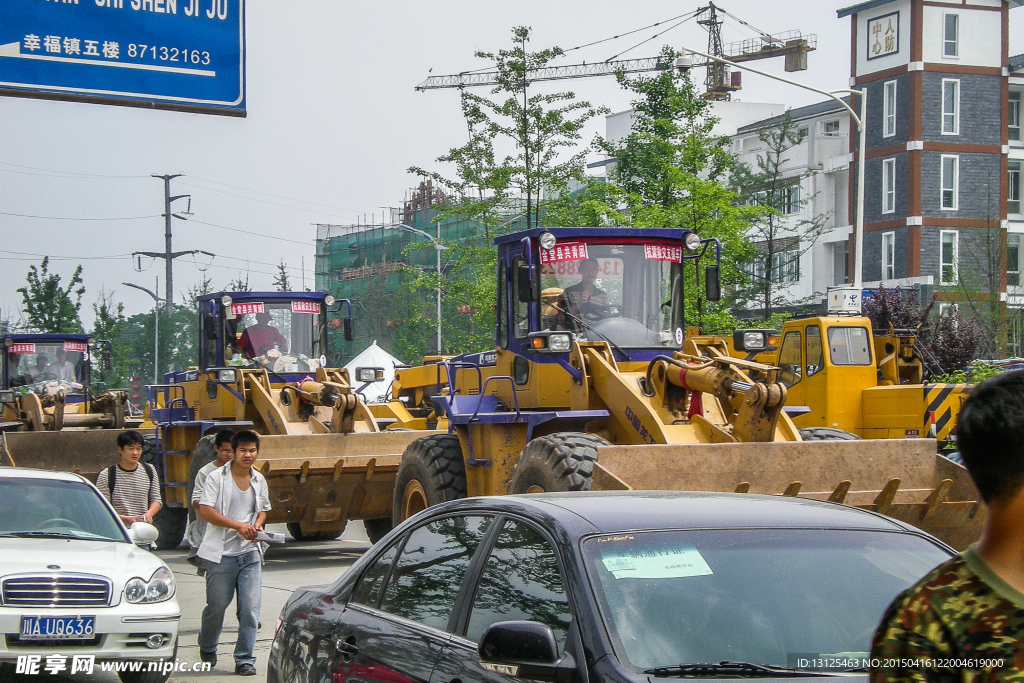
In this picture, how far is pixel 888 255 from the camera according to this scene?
151 feet

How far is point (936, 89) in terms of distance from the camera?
4412 cm

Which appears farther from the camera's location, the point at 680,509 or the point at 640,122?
the point at 640,122

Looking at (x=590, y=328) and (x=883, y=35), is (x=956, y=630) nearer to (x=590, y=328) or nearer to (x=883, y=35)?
(x=590, y=328)

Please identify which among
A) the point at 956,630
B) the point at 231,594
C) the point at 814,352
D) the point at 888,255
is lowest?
the point at 231,594

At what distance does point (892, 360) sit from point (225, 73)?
14195 mm

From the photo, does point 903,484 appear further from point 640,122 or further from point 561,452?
point 640,122

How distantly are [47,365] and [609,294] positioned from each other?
717 inches

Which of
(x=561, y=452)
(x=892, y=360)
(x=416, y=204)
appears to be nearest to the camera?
(x=561, y=452)

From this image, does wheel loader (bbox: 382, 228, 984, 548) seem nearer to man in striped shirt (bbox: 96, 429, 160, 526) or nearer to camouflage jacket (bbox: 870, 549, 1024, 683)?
man in striped shirt (bbox: 96, 429, 160, 526)

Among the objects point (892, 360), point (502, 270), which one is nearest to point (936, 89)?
point (892, 360)

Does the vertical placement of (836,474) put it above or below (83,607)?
above

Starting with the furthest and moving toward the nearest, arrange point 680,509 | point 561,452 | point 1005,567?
1. point 561,452
2. point 680,509
3. point 1005,567

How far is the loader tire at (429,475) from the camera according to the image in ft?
36.1
